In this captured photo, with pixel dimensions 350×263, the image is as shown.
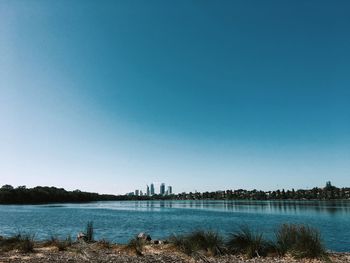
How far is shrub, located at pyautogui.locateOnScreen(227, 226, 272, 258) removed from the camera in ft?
55.0

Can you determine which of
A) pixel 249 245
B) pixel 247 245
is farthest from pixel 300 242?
pixel 247 245

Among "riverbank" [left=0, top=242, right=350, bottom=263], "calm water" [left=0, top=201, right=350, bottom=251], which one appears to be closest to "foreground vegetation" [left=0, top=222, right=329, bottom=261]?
"riverbank" [left=0, top=242, right=350, bottom=263]

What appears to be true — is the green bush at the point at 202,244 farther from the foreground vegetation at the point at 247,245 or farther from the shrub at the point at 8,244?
the shrub at the point at 8,244

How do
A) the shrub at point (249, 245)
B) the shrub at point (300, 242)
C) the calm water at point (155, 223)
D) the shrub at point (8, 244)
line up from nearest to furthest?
the shrub at point (300, 242) → the shrub at point (249, 245) → the shrub at point (8, 244) → the calm water at point (155, 223)

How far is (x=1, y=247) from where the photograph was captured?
63.6ft

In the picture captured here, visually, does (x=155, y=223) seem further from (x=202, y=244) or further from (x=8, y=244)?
(x=202, y=244)

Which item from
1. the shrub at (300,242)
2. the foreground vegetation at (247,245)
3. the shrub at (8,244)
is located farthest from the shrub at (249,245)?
the shrub at (8,244)

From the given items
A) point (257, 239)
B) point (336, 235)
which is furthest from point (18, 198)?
point (257, 239)

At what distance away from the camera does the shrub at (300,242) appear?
15509 millimetres

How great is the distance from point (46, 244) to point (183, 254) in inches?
337

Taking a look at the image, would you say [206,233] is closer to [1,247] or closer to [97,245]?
[97,245]

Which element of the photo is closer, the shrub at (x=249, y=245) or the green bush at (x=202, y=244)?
the shrub at (x=249, y=245)

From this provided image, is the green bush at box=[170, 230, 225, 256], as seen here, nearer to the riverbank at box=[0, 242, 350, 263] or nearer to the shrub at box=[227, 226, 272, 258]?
the riverbank at box=[0, 242, 350, 263]

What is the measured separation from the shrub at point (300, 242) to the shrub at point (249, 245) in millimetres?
670
